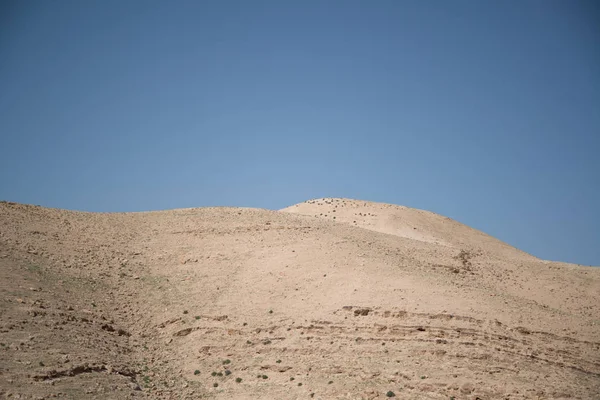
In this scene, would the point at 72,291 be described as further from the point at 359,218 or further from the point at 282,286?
the point at 359,218

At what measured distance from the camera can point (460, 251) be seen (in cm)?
3005

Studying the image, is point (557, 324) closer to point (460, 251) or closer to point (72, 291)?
point (460, 251)

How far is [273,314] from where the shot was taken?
68.8 feet

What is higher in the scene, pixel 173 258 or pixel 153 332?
pixel 173 258

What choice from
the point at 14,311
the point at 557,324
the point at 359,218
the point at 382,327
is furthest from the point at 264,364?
the point at 359,218

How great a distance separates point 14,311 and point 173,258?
8.95 metres

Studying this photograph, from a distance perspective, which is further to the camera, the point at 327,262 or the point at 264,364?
the point at 327,262

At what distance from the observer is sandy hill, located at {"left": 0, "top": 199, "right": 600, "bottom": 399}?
55.4 ft

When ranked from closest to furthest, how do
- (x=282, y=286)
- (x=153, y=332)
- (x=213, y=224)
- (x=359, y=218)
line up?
(x=153, y=332)
(x=282, y=286)
(x=213, y=224)
(x=359, y=218)

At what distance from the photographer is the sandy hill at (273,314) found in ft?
55.4

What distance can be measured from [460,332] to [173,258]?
13.9m

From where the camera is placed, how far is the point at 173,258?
26.3 metres


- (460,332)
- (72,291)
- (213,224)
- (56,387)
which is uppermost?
(213,224)

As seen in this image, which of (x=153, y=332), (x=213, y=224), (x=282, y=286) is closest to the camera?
(x=153, y=332)
